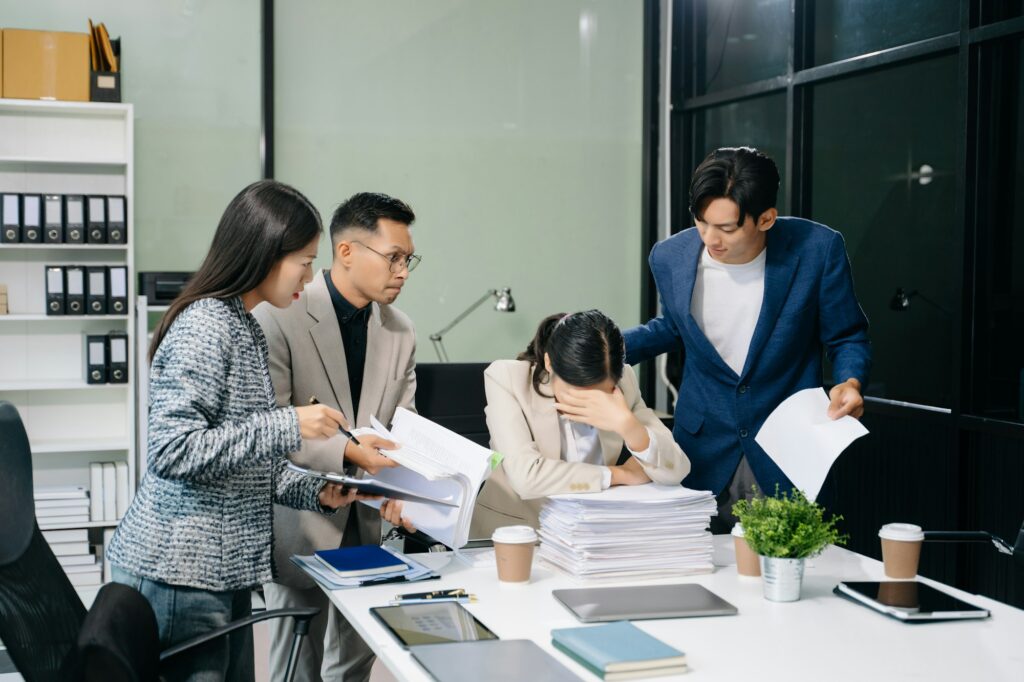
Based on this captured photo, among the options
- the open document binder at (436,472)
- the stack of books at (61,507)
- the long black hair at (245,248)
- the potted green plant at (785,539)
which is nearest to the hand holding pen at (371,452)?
the open document binder at (436,472)

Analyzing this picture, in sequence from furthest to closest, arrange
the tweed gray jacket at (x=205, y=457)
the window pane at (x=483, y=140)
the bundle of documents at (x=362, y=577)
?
the window pane at (x=483, y=140) < the bundle of documents at (x=362, y=577) < the tweed gray jacket at (x=205, y=457)

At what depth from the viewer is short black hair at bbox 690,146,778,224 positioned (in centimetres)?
267

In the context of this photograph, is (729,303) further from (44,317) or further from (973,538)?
(44,317)

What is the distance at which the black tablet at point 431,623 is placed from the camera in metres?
1.82

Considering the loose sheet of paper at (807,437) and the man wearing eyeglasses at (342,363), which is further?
the man wearing eyeglasses at (342,363)

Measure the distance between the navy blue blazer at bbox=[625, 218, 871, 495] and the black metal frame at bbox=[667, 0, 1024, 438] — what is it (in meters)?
1.30

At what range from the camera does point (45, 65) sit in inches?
185

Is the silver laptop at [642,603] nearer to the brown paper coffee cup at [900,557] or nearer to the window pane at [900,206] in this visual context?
the brown paper coffee cup at [900,557]

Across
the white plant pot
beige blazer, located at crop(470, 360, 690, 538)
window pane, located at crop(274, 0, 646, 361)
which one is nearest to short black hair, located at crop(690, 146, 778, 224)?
beige blazer, located at crop(470, 360, 690, 538)

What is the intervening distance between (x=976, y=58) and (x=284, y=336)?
2757 millimetres

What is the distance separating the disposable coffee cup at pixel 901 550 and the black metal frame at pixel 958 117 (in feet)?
5.55

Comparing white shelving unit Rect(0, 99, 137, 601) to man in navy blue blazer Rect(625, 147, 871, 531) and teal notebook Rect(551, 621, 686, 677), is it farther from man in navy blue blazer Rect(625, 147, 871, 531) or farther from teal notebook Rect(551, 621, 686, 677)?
teal notebook Rect(551, 621, 686, 677)

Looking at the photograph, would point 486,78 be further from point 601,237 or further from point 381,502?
point 381,502

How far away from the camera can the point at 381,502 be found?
2.37 metres
